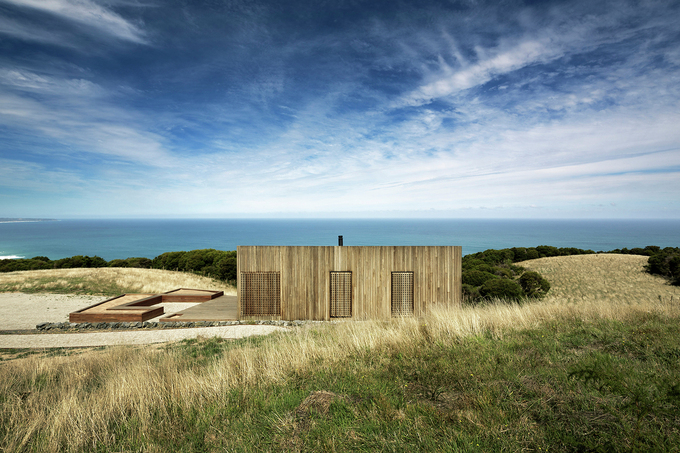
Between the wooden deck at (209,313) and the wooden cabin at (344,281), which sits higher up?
the wooden cabin at (344,281)

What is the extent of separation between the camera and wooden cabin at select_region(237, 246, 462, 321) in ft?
36.7

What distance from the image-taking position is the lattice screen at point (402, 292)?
11.2m

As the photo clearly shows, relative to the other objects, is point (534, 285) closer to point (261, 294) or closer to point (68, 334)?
point (261, 294)

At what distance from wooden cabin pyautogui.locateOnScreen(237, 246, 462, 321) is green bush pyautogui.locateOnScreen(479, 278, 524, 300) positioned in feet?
14.1

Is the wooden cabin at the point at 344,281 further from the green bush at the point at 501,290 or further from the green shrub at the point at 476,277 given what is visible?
the green shrub at the point at 476,277

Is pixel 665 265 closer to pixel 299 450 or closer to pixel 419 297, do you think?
pixel 419 297

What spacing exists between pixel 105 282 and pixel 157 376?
19577mm

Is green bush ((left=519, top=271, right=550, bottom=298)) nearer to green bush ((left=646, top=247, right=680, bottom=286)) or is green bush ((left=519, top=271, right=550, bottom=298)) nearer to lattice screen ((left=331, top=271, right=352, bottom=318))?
green bush ((left=646, top=247, right=680, bottom=286))

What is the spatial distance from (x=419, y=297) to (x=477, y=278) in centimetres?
817

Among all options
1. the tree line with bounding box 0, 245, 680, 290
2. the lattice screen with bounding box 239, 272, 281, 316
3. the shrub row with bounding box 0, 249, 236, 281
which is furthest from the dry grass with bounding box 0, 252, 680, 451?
the shrub row with bounding box 0, 249, 236, 281

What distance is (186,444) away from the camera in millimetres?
2879

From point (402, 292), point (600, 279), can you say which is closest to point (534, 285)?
point (600, 279)

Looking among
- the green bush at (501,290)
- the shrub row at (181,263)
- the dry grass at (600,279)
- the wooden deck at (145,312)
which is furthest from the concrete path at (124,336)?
the dry grass at (600,279)

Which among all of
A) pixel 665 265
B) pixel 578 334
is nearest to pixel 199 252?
pixel 578 334
